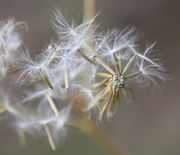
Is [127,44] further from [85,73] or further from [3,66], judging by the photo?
[3,66]

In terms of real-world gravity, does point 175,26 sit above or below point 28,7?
below

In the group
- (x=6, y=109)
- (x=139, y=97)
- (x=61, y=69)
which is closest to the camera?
(x=61, y=69)

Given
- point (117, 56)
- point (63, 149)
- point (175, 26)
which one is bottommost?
point (117, 56)

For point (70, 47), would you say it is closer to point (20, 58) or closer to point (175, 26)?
point (20, 58)

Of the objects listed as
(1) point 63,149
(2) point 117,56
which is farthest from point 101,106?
(1) point 63,149

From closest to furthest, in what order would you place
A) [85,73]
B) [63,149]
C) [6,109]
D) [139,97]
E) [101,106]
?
[101,106] < [85,73] < [6,109] < [63,149] < [139,97]

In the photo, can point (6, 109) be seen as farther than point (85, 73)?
Yes
